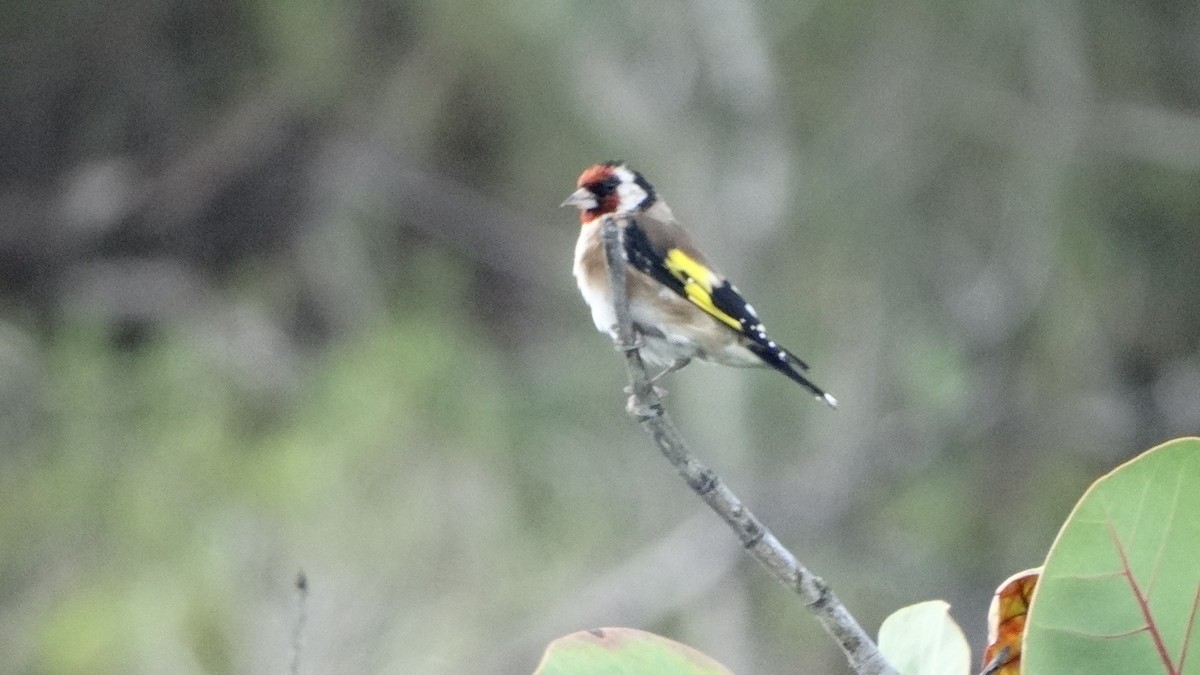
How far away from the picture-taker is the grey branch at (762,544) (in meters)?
0.98

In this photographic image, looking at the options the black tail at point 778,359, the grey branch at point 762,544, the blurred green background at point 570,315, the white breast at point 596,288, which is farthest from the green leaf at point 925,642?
the blurred green background at point 570,315

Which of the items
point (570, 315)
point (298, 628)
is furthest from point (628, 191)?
point (570, 315)

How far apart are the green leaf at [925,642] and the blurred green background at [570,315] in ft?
14.8

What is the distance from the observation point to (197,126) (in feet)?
22.2

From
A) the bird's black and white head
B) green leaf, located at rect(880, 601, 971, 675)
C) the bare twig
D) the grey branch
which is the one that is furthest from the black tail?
green leaf, located at rect(880, 601, 971, 675)

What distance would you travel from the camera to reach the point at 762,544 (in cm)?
110

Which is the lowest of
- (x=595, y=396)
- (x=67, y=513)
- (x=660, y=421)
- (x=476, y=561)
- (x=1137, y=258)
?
(x=660, y=421)

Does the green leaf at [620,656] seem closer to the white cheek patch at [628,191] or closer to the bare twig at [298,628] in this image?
the bare twig at [298,628]

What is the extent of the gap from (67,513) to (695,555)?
2580 millimetres

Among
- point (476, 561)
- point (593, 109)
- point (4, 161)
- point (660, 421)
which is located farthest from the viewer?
point (4, 161)

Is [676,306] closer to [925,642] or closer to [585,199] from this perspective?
[585,199]

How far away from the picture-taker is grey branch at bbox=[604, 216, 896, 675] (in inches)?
38.8

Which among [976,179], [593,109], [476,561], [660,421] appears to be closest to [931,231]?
[976,179]

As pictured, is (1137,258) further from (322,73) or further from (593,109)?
(322,73)
